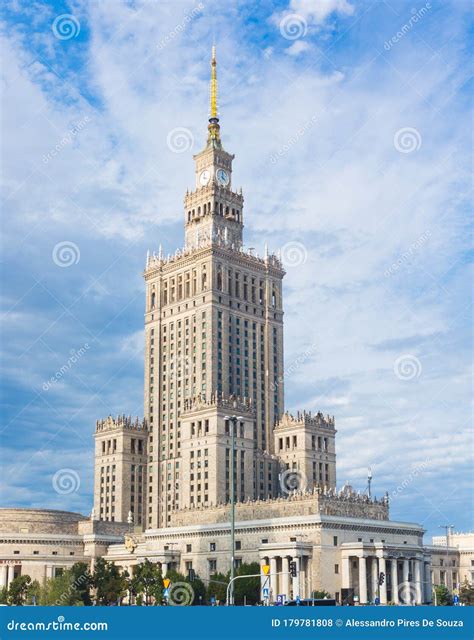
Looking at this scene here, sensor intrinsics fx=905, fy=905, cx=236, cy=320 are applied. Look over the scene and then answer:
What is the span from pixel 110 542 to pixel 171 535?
19033 millimetres

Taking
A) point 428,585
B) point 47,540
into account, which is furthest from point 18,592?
point 428,585

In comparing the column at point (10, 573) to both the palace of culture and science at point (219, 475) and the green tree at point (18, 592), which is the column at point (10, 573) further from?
the green tree at point (18, 592)

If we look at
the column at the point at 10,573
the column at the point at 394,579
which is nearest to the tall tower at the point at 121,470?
the column at the point at 10,573

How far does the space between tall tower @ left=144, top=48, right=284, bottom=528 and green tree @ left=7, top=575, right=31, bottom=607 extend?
4400 centimetres

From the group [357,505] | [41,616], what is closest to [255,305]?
[357,505]

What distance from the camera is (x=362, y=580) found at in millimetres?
137500

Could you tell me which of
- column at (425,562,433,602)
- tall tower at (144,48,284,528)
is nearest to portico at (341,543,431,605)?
column at (425,562,433,602)

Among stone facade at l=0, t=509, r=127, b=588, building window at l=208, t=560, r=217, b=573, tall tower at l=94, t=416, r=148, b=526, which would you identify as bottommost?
building window at l=208, t=560, r=217, b=573

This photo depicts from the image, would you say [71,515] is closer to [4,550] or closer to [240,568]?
[4,550]

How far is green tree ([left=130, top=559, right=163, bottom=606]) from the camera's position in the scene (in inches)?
4909

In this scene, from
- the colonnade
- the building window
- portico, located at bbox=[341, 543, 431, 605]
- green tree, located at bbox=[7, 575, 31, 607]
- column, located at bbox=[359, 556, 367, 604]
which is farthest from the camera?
the building window

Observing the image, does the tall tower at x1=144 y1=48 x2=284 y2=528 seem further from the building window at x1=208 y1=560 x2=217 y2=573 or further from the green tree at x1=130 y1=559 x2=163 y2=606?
the green tree at x1=130 y1=559 x2=163 y2=606

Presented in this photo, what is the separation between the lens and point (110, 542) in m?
171

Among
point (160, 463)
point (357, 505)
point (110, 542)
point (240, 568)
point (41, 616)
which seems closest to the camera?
point (41, 616)
